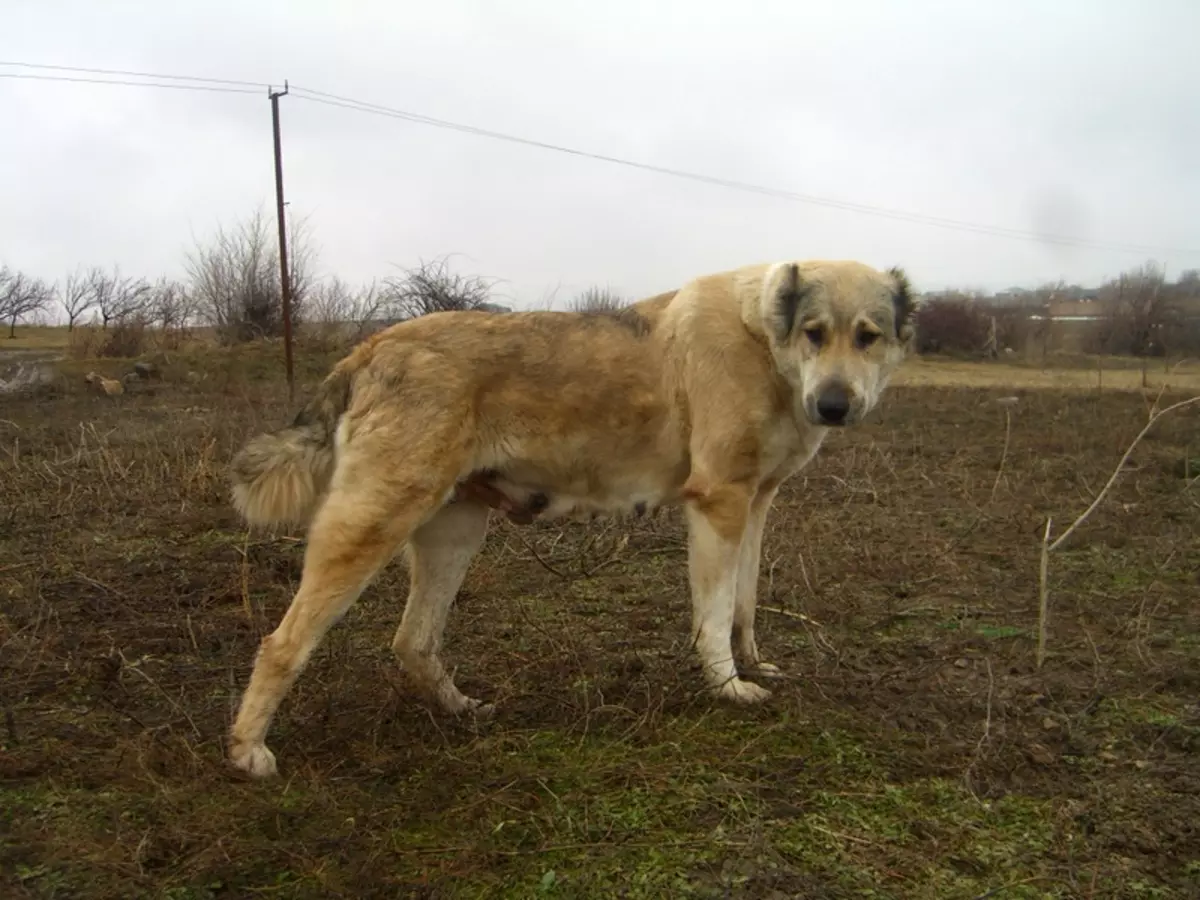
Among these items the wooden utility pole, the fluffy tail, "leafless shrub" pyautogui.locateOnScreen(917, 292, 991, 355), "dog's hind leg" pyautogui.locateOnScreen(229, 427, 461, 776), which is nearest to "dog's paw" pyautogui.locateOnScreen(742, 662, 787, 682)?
"dog's hind leg" pyautogui.locateOnScreen(229, 427, 461, 776)

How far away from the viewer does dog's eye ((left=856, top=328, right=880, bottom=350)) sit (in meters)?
4.20

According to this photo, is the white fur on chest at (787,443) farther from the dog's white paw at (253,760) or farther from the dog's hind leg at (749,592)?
the dog's white paw at (253,760)

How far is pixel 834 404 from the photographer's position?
3.96 m

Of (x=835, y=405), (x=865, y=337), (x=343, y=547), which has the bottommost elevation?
(x=343, y=547)

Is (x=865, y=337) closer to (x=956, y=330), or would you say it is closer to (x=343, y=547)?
(x=343, y=547)

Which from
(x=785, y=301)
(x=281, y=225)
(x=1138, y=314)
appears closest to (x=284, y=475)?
(x=785, y=301)

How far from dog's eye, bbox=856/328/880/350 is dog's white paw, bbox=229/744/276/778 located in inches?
115

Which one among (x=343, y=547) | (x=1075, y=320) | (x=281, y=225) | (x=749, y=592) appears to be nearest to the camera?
(x=343, y=547)

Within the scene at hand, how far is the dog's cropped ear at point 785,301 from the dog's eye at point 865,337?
0.95 feet

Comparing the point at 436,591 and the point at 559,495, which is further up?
the point at 559,495

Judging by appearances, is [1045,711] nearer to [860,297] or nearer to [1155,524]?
[860,297]

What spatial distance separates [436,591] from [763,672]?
1574 mm

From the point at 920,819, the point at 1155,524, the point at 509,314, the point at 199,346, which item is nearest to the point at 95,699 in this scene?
the point at 509,314

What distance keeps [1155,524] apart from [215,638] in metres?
7.25
